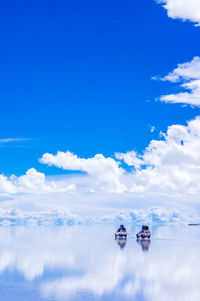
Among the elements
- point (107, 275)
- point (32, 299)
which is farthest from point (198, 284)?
point (32, 299)

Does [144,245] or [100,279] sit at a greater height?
[144,245]

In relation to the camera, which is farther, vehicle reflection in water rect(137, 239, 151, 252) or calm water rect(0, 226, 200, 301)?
vehicle reflection in water rect(137, 239, 151, 252)

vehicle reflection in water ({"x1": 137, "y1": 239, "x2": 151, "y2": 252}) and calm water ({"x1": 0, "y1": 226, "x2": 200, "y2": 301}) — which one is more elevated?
vehicle reflection in water ({"x1": 137, "y1": 239, "x2": 151, "y2": 252})

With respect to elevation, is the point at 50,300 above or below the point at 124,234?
below

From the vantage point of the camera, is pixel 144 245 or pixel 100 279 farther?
pixel 144 245

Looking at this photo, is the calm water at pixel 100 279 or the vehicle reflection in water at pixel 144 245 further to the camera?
the vehicle reflection in water at pixel 144 245

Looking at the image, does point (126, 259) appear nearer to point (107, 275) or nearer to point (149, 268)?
point (149, 268)

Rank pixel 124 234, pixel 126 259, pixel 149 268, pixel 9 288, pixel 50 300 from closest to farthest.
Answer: pixel 50 300 < pixel 9 288 < pixel 149 268 < pixel 126 259 < pixel 124 234

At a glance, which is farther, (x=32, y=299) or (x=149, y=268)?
(x=149, y=268)

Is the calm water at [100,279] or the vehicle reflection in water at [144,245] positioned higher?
the vehicle reflection in water at [144,245]

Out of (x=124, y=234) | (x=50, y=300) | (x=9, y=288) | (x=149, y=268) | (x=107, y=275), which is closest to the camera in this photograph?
(x=50, y=300)

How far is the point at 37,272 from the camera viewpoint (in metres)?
37.2

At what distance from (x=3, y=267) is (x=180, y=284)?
19.1 m

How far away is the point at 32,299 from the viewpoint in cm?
2467
